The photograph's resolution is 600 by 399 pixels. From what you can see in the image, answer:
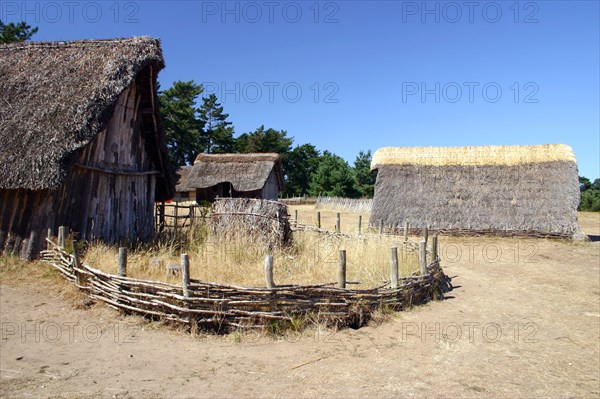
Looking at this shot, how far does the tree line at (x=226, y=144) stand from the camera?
3881 cm

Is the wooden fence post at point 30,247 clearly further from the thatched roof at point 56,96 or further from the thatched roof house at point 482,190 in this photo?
the thatched roof house at point 482,190

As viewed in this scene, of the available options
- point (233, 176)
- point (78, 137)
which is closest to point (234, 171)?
point (233, 176)

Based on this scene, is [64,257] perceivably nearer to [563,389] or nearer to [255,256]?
[255,256]

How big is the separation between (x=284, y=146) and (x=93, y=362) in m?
42.6

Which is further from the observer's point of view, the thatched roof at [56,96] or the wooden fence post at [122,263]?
the thatched roof at [56,96]

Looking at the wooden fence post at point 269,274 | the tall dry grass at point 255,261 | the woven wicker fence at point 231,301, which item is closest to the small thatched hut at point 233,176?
the tall dry grass at point 255,261

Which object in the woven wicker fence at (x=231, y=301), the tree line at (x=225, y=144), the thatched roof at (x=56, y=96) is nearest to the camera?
the woven wicker fence at (x=231, y=301)

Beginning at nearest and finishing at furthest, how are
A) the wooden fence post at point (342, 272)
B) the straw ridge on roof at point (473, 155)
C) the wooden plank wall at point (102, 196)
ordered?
the wooden fence post at point (342, 272) → the wooden plank wall at point (102, 196) → the straw ridge on roof at point (473, 155)

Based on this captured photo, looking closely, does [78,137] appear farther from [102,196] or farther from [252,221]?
[252,221]

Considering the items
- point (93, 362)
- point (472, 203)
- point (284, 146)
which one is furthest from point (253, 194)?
point (284, 146)

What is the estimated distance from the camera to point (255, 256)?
8758mm

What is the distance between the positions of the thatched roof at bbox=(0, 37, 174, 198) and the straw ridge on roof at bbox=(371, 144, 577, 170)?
11.4 metres

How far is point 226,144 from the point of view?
42688 millimetres

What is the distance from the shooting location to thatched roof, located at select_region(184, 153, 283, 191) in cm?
2339
